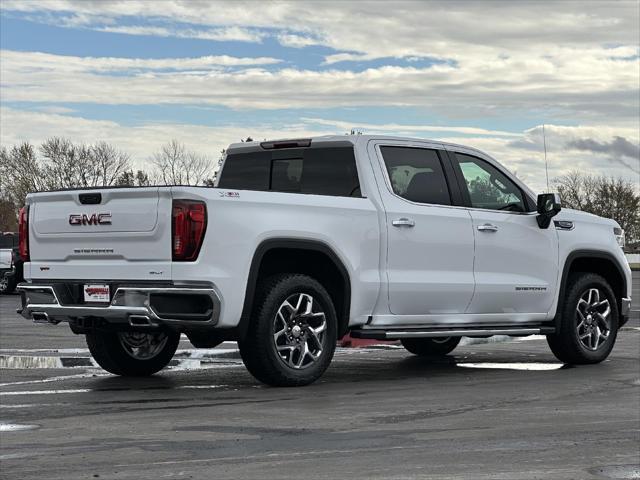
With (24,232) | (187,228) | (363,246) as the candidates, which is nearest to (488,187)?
(363,246)

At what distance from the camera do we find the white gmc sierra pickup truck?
9.77m

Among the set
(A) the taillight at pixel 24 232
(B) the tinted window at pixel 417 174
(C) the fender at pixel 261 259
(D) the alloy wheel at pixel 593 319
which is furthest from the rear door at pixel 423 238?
(A) the taillight at pixel 24 232

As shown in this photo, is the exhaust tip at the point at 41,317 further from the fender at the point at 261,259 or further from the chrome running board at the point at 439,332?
the chrome running board at the point at 439,332

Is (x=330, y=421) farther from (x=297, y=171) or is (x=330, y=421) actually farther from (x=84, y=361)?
(x=84, y=361)

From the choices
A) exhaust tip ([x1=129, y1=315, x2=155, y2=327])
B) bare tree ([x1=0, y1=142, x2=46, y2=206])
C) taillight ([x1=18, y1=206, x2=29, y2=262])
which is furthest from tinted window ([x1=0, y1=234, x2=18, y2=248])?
bare tree ([x1=0, y1=142, x2=46, y2=206])

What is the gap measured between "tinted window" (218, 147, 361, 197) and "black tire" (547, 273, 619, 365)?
278cm

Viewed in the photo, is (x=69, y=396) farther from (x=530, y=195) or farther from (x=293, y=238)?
(x=530, y=195)

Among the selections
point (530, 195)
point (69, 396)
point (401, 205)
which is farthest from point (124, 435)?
point (530, 195)

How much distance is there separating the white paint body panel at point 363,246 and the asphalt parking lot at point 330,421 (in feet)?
2.21

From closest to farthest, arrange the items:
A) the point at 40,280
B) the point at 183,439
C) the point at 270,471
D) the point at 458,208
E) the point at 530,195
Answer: the point at 270,471
the point at 183,439
the point at 40,280
the point at 458,208
the point at 530,195

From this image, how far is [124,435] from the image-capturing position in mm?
7656

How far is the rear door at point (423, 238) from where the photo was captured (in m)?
11.0

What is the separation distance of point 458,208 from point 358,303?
1441 mm

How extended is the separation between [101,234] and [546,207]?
433 cm
